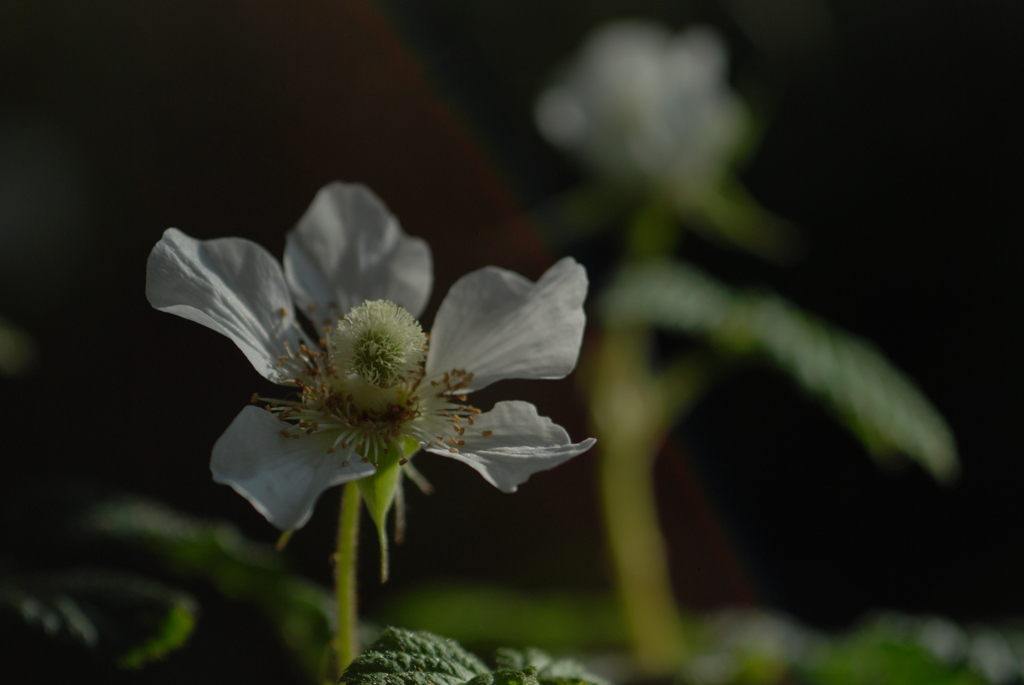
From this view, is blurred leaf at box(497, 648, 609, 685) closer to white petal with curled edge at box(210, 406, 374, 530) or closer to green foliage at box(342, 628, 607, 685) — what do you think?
green foliage at box(342, 628, 607, 685)

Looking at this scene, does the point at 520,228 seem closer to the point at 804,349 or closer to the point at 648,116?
the point at 648,116

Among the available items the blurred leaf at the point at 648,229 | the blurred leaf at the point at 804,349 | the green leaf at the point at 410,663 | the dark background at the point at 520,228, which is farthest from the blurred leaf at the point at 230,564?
the dark background at the point at 520,228

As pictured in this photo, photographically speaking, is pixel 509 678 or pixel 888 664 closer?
pixel 509 678

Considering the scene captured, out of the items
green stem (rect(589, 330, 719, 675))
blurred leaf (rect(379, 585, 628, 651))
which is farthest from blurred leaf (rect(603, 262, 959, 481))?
blurred leaf (rect(379, 585, 628, 651))

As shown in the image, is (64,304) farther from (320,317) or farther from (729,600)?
(729,600)

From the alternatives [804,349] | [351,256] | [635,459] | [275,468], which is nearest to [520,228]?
[635,459]

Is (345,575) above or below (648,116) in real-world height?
below

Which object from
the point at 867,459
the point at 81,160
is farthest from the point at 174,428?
the point at 867,459
